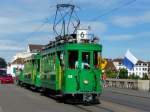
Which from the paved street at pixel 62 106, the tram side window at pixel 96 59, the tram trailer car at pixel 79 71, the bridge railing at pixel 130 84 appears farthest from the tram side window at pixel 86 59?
the bridge railing at pixel 130 84

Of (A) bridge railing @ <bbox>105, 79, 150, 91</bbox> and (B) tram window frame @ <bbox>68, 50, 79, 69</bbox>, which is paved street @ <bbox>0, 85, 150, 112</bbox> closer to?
(B) tram window frame @ <bbox>68, 50, 79, 69</bbox>

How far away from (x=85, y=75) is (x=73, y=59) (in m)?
1.15

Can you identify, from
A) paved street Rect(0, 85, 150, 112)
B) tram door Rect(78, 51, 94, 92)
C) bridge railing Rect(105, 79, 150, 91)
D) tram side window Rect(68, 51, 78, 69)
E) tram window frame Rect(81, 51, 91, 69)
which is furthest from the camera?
bridge railing Rect(105, 79, 150, 91)

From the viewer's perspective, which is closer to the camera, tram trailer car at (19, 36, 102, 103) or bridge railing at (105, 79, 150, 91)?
tram trailer car at (19, 36, 102, 103)

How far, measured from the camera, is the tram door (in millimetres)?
25750

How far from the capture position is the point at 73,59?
1041 inches

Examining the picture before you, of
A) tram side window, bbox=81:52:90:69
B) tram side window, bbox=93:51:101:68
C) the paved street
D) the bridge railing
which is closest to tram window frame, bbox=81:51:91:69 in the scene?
tram side window, bbox=81:52:90:69

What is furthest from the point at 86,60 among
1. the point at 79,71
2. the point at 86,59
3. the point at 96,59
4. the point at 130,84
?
the point at 130,84

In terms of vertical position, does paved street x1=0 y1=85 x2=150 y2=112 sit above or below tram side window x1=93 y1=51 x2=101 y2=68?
below

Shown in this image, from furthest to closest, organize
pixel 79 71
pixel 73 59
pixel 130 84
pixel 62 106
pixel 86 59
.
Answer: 1. pixel 130 84
2. pixel 73 59
3. pixel 86 59
4. pixel 79 71
5. pixel 62 106

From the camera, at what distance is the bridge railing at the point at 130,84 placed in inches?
1986

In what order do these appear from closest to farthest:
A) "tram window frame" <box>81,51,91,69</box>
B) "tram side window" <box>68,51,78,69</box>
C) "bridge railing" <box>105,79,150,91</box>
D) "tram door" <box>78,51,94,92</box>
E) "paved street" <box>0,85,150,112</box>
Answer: "paved street" <box>0,85,150,112</box>
"tram door" <box>78,51,94,92</box>
"tram window frame" <box>81,51,91,69</box>
"tram side window" <box>68,51,78,69</box>
"bridge railing" <box>105,79,150,91</box>

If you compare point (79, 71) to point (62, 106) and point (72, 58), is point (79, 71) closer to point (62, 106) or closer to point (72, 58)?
point (72, 58)

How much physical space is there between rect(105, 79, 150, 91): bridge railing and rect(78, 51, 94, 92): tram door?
2419 cm
